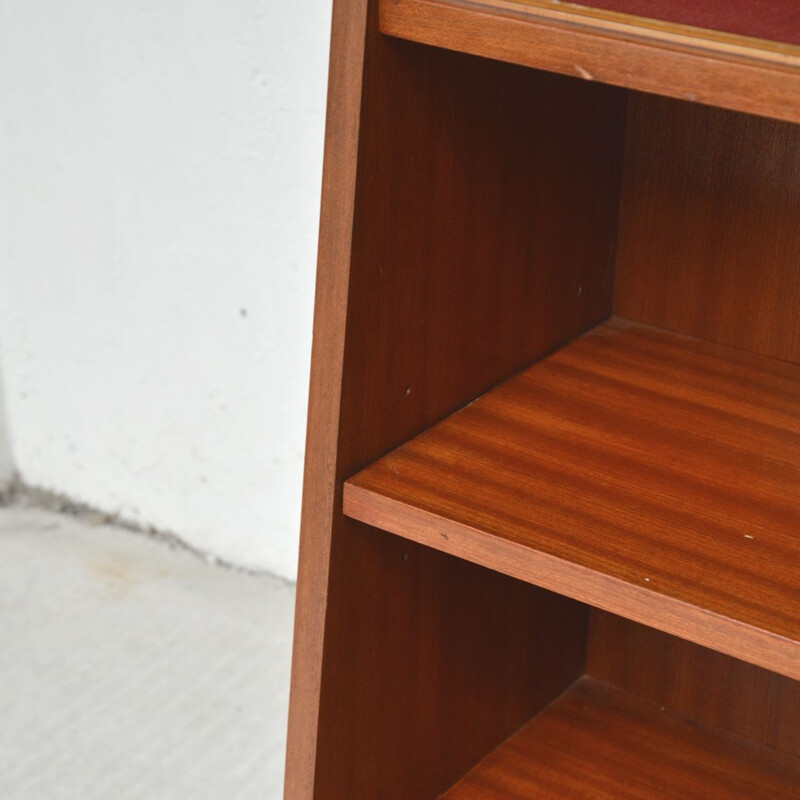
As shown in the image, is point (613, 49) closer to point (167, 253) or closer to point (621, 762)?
point (621, 762)

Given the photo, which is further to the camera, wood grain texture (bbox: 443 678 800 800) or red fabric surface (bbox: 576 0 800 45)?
wood grain texture (bbox: 443 678 800 800)

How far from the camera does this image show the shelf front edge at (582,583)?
0.64 m

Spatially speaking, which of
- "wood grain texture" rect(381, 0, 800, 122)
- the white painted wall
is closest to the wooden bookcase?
"wood grain texture" rect(381, 0, 800, 122)

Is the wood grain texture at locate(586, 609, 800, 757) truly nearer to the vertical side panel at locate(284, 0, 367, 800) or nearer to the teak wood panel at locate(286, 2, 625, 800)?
the teak wood panel at locate(286, 2, 625, 800)

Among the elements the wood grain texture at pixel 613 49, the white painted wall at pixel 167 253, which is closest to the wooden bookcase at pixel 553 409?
the wood grain texture at pixel 613 49

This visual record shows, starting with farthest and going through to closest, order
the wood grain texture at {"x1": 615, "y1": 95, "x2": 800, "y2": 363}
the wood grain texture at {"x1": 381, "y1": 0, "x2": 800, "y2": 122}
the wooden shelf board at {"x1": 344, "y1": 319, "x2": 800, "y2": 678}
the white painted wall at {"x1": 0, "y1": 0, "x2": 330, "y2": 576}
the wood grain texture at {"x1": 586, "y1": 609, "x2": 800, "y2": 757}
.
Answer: the white painted wall at {"x1": 0, "y1": 0, "x2": 330, "y2": 576} → the wood grain texture at {"x1": 586, "y1": 609, "x2": 800, "y2": 757} → the wood grain texture at {"x1": 615, "y1": 95, "x2": 800, "y2": 363} → the wooden shelf board at {"x1": 344, "y1": 319, "x2": 800, "y2": 678} → the wood grain texture at {"x1": 381, "y1": 0, "x2": 800, "y2": 122}

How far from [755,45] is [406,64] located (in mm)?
211

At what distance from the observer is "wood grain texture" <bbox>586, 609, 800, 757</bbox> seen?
1017 mm

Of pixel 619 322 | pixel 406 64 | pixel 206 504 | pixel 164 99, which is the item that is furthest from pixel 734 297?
pixel 206 504

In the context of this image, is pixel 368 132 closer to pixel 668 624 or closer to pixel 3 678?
pixel 668 624

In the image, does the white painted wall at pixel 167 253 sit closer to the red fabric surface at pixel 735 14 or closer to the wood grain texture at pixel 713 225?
the wood grain texture at pixel 713 225

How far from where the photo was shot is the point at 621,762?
39.5 inches

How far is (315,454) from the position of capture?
2.51 feet

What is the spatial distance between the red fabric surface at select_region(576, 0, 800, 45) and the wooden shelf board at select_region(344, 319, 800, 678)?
0.28 meters
